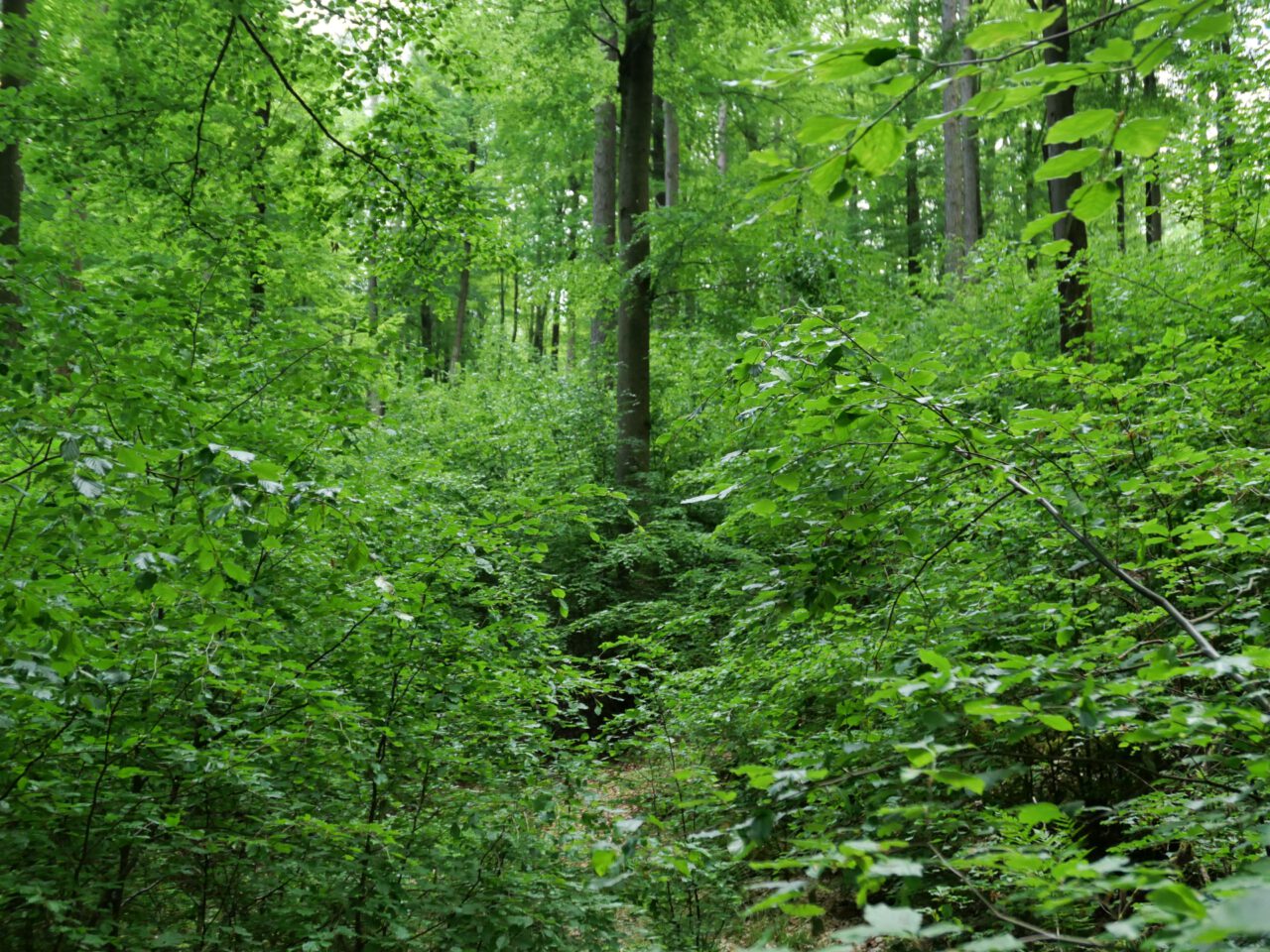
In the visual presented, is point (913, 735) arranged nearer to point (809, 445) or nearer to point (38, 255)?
point (809, 445)

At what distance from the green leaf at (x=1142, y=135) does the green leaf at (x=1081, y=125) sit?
1.3 inches

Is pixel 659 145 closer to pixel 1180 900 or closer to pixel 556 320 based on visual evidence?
pixel 556 320

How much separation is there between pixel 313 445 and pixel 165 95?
378 cm

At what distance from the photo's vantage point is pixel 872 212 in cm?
2223

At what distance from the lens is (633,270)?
34.2ft

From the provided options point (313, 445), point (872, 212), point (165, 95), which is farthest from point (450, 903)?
point (872, 212)

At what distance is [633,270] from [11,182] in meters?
6.36

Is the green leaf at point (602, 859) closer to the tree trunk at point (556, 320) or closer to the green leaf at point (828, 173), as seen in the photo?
the green leaf at point (828, 173)

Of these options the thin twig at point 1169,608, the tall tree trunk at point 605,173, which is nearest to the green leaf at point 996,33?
the thin twig at point 1169,608

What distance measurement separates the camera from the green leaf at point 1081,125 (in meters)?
1.46

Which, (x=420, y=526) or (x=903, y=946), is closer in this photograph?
(x=903, y=946)

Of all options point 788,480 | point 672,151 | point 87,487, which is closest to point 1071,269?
point 788,480

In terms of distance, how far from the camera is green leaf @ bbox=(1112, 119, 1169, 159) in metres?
1.45

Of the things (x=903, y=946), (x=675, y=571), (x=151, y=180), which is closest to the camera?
(x=903, y=946)
